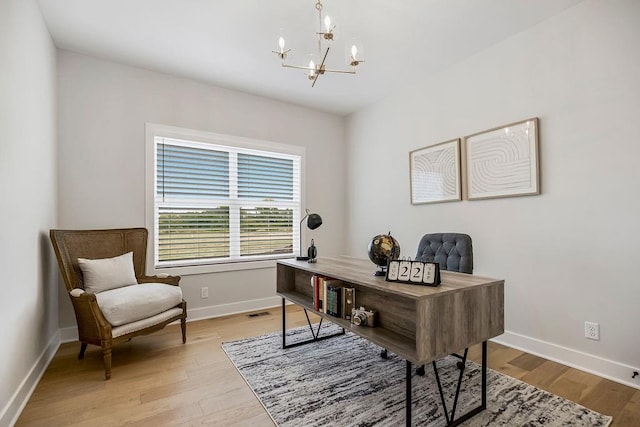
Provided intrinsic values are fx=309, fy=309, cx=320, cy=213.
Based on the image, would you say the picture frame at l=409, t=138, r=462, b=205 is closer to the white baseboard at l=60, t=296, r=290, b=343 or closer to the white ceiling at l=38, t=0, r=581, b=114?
the white ceiling at l=38, t=0, r=581, b=114

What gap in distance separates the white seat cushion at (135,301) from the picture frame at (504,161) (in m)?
2.92

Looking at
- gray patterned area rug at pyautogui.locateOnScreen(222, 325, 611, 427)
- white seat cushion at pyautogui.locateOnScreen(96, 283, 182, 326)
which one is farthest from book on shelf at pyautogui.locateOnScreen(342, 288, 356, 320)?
white seat cushion at pyautogui.locateOnScreen(96, 283, 182, 326)

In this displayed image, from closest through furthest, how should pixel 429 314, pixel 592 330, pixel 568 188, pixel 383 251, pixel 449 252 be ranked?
1. pixel 429 314
2. pixel 383 251
3. pixel 592 330
4. pixel 568 188
5. pixel 449 252

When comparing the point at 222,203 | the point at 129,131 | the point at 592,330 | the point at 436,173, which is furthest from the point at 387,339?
the point at 129,131

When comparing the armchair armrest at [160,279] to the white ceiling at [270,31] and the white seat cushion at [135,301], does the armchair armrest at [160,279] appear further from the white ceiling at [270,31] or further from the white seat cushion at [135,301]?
the white ceiling at [270,31]

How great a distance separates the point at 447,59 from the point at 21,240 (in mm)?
3749

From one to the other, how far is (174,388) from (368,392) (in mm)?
1272

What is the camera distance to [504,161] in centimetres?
273

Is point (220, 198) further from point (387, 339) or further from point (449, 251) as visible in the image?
point (387, 339)

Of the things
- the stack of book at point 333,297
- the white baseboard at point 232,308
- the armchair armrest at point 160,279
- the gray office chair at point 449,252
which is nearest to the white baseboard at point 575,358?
the gray office chair at point 449,252

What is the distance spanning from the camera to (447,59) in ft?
10.1

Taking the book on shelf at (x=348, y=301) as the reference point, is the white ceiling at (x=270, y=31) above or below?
above

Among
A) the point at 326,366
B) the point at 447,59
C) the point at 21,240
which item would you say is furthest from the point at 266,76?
the point at 326,366

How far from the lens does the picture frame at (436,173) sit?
3146mm
